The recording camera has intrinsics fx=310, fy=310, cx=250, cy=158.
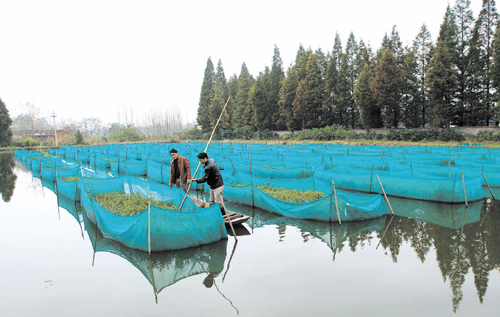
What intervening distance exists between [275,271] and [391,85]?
3518 cm

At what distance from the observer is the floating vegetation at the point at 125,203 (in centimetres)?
875

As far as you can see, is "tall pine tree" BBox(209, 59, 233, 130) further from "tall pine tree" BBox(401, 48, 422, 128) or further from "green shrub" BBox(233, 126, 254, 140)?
"tall pine tree" BBox(401, 48, 422, 128)

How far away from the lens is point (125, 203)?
9305mm

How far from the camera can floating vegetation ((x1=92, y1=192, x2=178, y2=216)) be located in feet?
28.7

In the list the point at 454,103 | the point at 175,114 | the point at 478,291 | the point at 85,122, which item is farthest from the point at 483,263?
the point at 85,122

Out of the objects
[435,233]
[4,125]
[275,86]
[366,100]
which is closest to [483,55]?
[366,100]

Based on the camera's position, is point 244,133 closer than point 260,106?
No

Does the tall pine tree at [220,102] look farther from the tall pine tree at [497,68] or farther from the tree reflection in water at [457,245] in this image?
the tree reflection in water at [457,245]

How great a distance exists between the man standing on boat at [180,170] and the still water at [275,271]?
228 centimetres

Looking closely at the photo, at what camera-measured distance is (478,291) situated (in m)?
5.35

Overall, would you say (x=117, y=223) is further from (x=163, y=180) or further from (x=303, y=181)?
(x=163, y=180)

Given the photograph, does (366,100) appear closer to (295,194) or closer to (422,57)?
(422,57)

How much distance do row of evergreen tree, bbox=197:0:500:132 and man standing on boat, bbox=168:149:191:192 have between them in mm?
15973

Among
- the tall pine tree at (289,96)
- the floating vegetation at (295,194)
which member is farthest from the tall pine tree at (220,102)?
the floating vegetation at (295,194)
